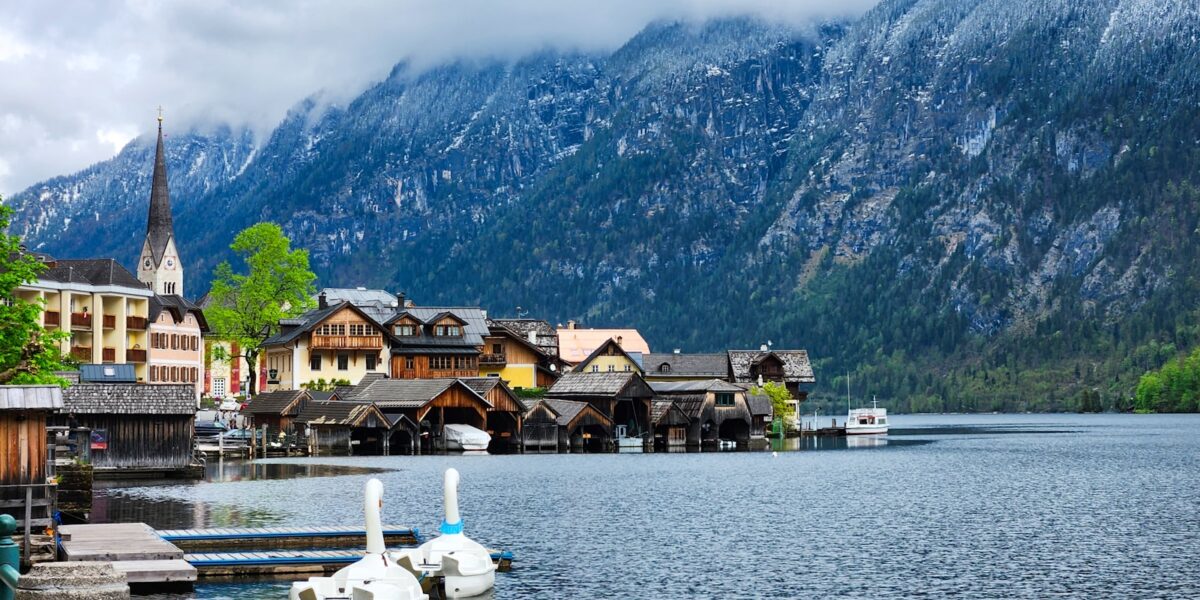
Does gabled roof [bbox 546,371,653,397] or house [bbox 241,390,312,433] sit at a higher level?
gabled roof [bbox 546,371,653,397]

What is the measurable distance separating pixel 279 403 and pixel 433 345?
22.2m

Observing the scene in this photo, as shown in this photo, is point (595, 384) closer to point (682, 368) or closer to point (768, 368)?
point (682, 368)

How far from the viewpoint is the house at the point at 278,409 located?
436 ft

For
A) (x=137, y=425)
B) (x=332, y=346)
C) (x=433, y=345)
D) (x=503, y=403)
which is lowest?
(x=137, y=425)

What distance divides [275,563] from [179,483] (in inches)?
1555

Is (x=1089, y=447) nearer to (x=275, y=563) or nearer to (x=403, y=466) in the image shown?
(x=403, y=466)

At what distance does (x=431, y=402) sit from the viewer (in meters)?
129

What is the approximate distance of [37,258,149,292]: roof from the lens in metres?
140

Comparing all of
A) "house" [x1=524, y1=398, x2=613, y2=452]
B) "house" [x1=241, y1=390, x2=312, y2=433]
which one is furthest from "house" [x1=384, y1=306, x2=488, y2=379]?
"house" [x1=524, y1=398, x2=613, y2=452]

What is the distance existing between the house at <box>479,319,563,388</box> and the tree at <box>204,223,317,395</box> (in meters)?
19.8

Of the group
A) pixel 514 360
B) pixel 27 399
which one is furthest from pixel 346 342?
pixel 27 399

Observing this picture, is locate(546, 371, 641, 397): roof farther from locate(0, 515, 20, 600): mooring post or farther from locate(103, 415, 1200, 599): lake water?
locate(0, 515, 20, 600): mooring post

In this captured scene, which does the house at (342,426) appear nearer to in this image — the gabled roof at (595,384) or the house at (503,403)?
the house at (503,403)

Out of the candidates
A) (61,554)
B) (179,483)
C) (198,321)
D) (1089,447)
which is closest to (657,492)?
(179,483)
